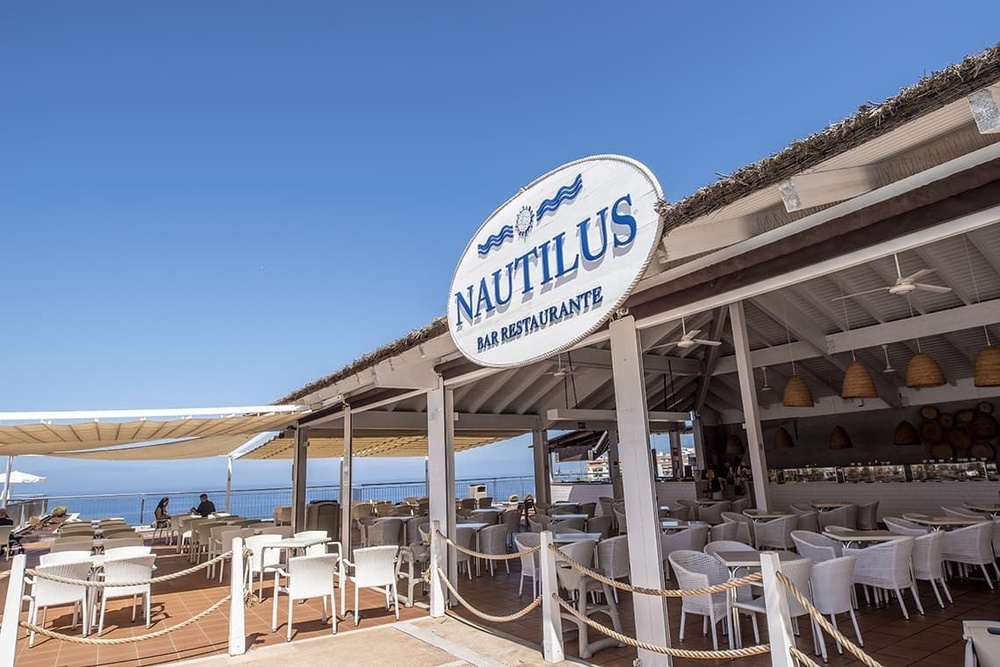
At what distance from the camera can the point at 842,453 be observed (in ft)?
46.7

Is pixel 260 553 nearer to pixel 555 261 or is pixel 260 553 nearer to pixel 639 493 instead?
pixel 639 493

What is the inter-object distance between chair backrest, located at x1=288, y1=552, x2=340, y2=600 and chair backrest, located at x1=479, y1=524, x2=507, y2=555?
Answer: 305 centimetres

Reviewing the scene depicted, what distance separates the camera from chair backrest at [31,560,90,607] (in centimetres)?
541

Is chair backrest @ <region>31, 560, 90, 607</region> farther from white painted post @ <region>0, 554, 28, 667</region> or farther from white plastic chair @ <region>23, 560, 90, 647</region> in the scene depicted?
white painted post @ <region>0, 554, 28, 667</region>

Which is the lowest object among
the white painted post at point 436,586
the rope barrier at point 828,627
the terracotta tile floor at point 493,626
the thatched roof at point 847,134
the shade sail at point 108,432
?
the terracotta tile floor at point 493,626

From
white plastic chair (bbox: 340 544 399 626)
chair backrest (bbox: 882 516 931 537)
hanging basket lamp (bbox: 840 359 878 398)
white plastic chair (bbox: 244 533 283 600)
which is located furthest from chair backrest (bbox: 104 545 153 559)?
hanging basket lamp (bbox: 840 359 878 398)

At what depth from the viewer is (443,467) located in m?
7.08

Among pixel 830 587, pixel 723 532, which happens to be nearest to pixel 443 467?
pixel 723 532

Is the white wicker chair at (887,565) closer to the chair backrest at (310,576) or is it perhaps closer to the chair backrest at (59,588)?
the chair backrest at (310,576)

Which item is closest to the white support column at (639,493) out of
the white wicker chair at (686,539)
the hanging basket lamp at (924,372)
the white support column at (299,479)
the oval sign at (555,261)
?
the oval sign at (555,261)

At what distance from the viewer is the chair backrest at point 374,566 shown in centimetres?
605

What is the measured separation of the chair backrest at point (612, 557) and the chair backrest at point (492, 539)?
2.47 meters

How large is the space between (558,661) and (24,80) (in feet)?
40.7

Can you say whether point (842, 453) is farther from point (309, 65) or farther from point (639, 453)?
point (309, 65)
